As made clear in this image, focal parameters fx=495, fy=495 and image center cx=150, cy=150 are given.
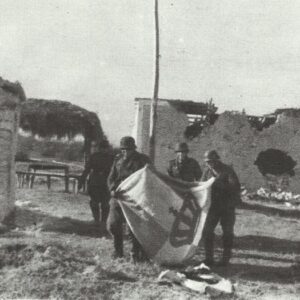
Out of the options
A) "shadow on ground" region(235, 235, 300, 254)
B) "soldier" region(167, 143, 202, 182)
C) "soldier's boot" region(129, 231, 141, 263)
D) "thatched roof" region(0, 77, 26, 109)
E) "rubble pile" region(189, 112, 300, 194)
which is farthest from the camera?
"rubble pile" region(189, 112, 300, 194)

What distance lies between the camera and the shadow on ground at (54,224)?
9125mm

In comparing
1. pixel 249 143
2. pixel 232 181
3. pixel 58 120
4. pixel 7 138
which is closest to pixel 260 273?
pixel 232 181

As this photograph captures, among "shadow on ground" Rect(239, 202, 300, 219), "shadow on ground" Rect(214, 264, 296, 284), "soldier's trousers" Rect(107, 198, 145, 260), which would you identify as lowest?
"shadow on ground" Rect(239, 202, 300, 219)

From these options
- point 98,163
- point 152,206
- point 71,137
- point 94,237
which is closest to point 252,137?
point 71,137

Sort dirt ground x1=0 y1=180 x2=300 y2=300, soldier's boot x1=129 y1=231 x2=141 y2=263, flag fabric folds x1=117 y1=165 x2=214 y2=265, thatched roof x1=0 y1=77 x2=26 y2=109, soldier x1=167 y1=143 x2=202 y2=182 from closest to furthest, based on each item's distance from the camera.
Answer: dirt ground x1=0 y1=180 x2=300 y2=300 < flag fabric folds x1=117 y1=165 x2=214 y2=265 < soldier's boot x1=129 y1=231 x2=141 y2=263 < soldier x1=167 y1=143 x2=202 y2=182 < thatched roof x1=0 y1=77 x2=26 y2=109

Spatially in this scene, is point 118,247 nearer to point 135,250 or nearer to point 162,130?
point 135,250

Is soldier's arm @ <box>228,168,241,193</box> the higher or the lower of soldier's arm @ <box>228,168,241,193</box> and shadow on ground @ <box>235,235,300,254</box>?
the higher

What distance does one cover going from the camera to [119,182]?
276 inches

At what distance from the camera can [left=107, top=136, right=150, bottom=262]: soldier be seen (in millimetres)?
6785

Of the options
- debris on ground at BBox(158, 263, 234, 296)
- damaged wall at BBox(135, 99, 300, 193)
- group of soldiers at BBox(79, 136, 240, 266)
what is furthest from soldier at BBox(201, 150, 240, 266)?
damaged wall at BBox(135, 99, 300, 193)

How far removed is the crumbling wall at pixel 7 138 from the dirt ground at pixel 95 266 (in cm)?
48

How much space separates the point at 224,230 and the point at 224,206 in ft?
1.12

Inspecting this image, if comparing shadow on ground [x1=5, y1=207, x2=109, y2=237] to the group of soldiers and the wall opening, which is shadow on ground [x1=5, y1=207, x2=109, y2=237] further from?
the wall opening

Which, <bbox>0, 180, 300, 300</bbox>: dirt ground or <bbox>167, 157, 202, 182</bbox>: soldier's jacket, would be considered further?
<bbox>167, 157, 202, 182</bbox>: soldier's jacket
